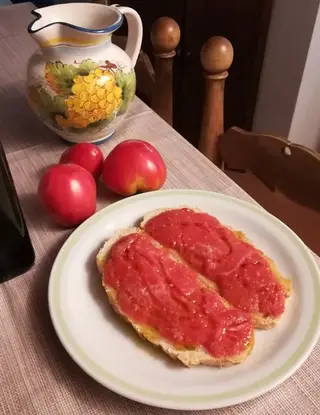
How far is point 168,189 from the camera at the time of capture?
0.75 meters

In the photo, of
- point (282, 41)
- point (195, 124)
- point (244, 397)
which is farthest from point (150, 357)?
point (195, 124)

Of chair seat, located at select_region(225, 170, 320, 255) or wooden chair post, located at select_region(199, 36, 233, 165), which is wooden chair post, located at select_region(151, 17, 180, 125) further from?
chair seat, located at select_region(225, 170, 320, 255)

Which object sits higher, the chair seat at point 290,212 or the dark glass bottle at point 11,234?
the dark glass bottle at point 11,234

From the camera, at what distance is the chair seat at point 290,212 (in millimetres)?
886

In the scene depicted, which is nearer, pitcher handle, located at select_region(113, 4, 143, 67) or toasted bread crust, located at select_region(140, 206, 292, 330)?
toasted bread crust, located at select_region(140, 206, 292, 330)

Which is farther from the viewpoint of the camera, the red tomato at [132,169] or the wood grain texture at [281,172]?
the wood grain texture at [281,172]

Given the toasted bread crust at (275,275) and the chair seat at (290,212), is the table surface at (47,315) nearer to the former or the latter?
the toasted bread crust at (275,275)

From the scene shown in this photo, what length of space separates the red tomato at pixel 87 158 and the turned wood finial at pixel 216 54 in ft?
0.98

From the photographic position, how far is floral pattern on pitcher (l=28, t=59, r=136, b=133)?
2.46ft

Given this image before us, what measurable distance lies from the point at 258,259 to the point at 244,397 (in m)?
0.17

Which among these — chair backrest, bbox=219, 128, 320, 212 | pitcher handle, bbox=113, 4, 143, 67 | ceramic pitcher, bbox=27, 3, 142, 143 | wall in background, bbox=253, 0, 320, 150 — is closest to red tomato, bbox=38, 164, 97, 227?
ceramic pitcher, bbox=27, 3, 142, 143

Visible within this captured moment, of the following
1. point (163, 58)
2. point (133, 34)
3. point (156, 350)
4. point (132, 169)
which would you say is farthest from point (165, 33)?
point (156, 350)

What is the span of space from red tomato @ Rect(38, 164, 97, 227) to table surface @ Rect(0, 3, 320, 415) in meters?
0.04

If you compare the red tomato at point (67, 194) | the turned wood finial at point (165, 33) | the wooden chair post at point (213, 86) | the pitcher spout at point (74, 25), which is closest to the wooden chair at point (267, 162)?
the wooden chair post at point (213, 86)
